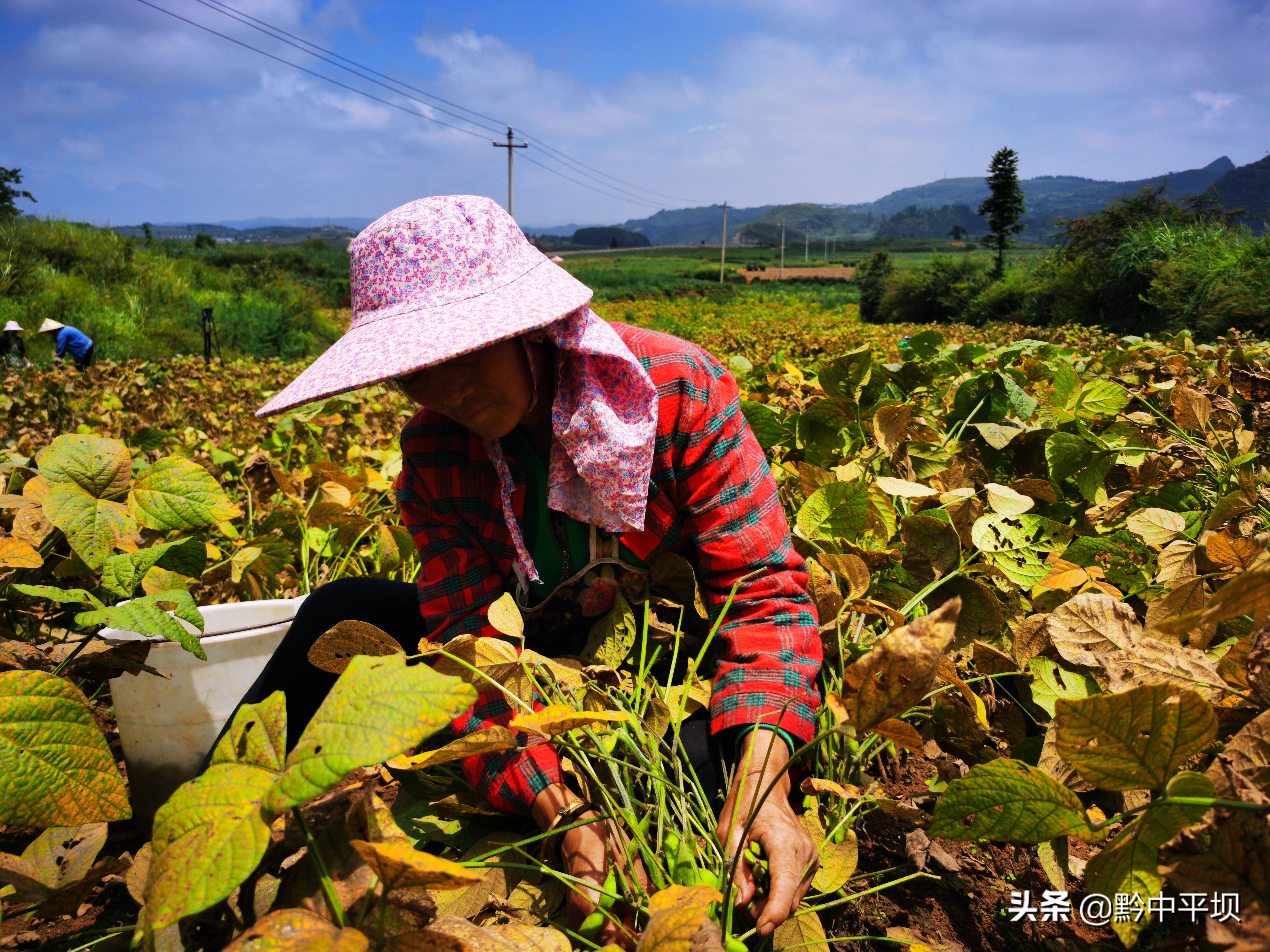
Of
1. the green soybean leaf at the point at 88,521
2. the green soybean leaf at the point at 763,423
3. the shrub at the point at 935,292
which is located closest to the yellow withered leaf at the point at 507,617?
the green soybean leaf at the point at 88,521

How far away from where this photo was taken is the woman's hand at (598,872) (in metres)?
0.74

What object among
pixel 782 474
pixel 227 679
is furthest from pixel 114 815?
pixel 782 474

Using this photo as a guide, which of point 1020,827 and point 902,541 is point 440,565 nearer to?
point 902,541

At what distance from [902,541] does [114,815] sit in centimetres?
106

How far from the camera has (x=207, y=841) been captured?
1.53ft

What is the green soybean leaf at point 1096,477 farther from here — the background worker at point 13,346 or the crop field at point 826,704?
the background worker at point 13,346

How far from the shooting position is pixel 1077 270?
1401 centimetres

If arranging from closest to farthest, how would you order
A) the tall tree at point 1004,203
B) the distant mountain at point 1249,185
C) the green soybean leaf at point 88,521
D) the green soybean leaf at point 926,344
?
the green soybean leaf at point 88,521
the green soybean leaf at point 926,344
the tall tree at point 1004,203
the distant mountain at point 1249,185

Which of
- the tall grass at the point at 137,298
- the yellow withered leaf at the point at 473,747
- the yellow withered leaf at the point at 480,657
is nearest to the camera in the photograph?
the yellow withered leaf at the point at 473,747

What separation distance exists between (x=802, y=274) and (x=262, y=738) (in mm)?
58911

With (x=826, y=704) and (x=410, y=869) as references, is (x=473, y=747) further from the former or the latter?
(x=826, y=704)

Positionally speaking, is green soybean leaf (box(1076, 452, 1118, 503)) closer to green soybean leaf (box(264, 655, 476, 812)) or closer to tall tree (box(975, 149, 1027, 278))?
green soybean leaf (box(264, 655, 476, 812))

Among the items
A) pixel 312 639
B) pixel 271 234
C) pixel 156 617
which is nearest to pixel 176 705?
pixel 312 639

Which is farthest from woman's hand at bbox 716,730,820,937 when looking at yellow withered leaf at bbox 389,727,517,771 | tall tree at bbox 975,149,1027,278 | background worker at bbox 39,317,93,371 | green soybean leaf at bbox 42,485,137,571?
tall tree at bbox 975,149,1027,278
